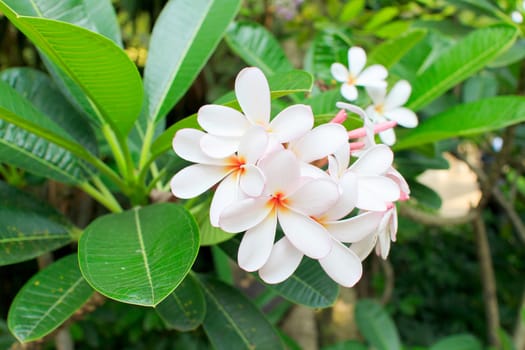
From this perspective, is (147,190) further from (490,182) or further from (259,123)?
(490,182)

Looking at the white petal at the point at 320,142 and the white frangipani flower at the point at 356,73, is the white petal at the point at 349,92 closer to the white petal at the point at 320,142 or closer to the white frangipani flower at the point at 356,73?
the white frangipani flower at the point at 356,73

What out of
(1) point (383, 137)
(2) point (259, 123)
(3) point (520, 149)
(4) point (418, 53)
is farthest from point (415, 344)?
(2) point (259, 123)

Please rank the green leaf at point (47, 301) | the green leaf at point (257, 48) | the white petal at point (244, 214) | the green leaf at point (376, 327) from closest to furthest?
the white petal at point (244, 214)
the green leaf at point (47, 301)
the green leaf at point (257, 48)
the green leaf at point (376, 327)

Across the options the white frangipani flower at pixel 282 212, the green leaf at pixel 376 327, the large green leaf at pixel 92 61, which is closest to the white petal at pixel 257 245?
the white frangipani flower at pixel 282 212

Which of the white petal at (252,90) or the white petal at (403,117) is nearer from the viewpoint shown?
the white petal at (252,90)

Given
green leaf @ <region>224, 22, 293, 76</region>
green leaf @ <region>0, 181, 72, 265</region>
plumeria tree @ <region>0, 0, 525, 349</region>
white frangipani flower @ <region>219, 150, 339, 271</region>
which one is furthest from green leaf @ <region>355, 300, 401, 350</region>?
white frangipani flower @ <region>219, 150, 339, 271</region>

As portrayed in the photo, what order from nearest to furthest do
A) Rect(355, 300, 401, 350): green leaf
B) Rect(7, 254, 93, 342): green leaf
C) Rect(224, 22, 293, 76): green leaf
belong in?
Rect(7, 254, 93, 342): green leaf, Rect(224, 22, 293, 76): green leaf, Rect(355, 300, 401, 350): green leaf

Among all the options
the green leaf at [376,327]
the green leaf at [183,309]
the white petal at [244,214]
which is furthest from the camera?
the green leaf at [376,327]

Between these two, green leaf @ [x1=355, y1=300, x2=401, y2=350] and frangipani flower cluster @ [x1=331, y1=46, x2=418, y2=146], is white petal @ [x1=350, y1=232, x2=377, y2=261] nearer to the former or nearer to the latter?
frangipani flower cluster @ [x1=331, y1=46, x2=418, y2=146]
